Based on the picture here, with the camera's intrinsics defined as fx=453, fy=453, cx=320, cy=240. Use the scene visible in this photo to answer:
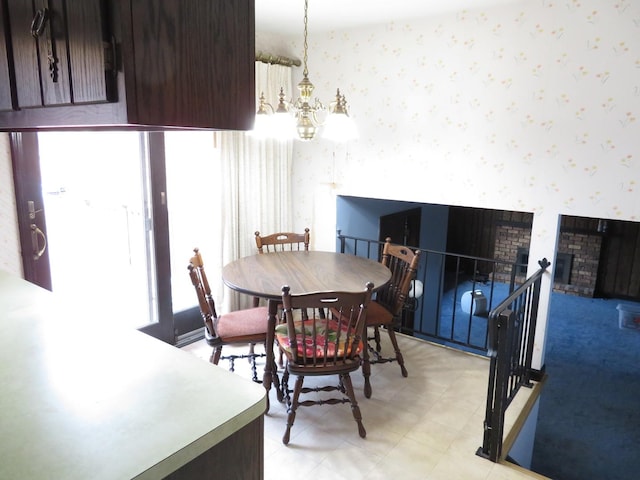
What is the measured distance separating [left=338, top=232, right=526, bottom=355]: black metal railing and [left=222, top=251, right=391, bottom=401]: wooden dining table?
777 mm

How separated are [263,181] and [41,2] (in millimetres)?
3051

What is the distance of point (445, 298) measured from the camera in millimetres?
7824

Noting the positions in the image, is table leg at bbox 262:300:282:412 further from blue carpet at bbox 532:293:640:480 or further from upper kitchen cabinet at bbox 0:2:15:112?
blue carpet at bbox 532:293:640:480

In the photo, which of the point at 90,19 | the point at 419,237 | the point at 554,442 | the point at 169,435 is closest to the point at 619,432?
the point at 554,442

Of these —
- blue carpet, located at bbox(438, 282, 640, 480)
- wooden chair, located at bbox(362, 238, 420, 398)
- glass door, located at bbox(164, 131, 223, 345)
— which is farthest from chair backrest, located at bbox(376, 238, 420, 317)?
glass door, located at bbox(164, 131, 223, 345)

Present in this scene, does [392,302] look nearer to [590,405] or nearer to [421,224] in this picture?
[590,405]

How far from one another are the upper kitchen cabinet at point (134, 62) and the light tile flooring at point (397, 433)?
192 centimetres

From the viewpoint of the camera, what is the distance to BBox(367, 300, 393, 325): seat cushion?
2932 mm

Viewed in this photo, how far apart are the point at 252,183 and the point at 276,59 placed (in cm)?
106

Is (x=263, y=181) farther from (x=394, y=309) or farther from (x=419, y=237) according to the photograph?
(x=419, y=237)

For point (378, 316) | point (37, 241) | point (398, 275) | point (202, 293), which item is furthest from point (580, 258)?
point (37, 241)

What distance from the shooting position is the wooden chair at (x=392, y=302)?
115 inches

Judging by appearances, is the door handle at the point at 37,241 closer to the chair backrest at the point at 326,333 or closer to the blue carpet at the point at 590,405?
the chair backrest at the point at 326,333

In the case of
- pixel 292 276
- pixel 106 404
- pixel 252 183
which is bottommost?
pixel 292 276
